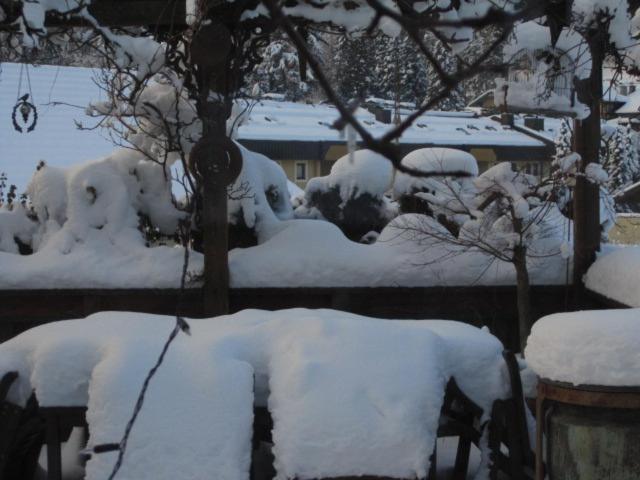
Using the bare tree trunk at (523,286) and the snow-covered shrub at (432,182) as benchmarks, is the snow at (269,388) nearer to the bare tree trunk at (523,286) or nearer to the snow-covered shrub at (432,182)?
the bare tree trunk at (523,286)

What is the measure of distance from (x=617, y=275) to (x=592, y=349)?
9.61 ft

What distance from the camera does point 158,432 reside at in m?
3.42

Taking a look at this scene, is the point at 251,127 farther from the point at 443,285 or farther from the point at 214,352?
the point at 214,352

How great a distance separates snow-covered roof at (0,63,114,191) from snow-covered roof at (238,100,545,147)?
4.32 meters

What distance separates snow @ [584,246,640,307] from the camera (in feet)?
19.2

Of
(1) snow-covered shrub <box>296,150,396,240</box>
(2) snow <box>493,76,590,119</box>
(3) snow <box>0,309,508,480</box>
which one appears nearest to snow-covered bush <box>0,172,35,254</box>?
(1) snow-covered shrub <box>296,150,396,240</box>

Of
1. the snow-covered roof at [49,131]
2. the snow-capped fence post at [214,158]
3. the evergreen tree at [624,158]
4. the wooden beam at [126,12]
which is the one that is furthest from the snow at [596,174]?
the evergreen tree at [624,158]

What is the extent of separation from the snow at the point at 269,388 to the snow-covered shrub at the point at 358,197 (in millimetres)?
4386

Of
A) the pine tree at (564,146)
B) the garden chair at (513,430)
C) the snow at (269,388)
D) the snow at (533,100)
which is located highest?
the snow at (533,100)

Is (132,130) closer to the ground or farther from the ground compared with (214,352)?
farther from the ground

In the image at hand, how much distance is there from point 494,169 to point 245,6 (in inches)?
87.9

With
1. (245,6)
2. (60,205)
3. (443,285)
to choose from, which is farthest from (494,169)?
(60,205)

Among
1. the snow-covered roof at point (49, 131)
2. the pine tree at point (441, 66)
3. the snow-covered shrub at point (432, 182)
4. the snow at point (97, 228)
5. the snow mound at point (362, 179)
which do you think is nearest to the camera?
the pine tree at point (441, 66)

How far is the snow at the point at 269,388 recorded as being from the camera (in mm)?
3402
